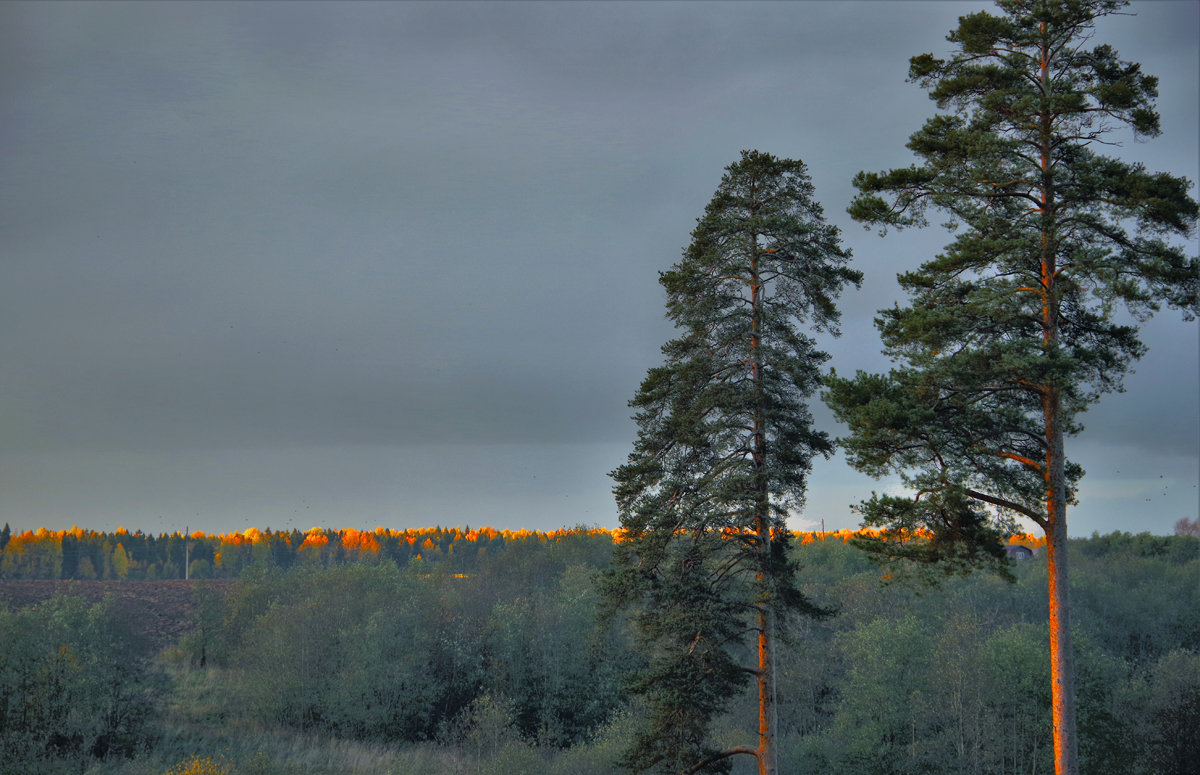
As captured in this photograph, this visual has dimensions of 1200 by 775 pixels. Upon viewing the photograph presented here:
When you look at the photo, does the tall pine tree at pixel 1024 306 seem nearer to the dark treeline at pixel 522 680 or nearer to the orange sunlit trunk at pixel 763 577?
the orange sunlit trunk at pixel 763 577

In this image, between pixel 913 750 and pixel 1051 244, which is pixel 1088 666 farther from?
pixel 1051 244

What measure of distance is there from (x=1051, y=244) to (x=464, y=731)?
152 feet

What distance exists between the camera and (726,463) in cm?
2322

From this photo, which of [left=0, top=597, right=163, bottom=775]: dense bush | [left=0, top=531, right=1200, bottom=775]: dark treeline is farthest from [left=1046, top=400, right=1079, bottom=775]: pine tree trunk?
[left=0, top=597, right=163, bottom=775]: dense bush

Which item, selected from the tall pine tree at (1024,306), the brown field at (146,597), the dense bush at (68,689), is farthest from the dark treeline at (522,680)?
the tall pine tree at (1024,306)

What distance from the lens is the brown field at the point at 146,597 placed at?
79.6 metres

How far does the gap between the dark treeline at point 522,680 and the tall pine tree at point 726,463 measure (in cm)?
1052

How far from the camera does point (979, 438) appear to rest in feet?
63.2

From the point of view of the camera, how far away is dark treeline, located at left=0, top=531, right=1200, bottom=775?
45.1 meters

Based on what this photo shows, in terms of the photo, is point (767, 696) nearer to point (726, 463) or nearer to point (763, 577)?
point (763, 577)

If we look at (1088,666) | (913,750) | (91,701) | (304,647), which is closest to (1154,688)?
(1088,666)

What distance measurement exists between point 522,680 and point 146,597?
5277cm

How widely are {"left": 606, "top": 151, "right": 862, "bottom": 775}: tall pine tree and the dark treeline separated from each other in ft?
34.5

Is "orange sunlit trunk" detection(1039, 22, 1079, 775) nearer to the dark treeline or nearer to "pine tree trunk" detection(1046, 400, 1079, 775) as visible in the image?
"pine tree trunk" detection(1046, 400, 1079, 775)
